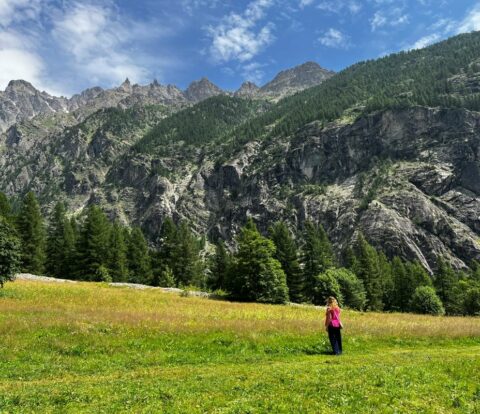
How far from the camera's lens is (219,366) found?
17156mm

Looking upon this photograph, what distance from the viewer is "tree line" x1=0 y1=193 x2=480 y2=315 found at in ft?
181

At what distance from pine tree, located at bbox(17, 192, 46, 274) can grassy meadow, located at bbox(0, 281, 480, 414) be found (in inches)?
2014

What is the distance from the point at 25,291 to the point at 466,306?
274 ft

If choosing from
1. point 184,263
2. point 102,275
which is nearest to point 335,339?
point 102,275

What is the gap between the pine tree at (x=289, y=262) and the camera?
71.9m

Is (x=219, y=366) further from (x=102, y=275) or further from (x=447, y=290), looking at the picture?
(x=447, y=290)

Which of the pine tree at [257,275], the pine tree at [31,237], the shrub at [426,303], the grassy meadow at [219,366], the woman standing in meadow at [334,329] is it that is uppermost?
the pine tree at [31,237]

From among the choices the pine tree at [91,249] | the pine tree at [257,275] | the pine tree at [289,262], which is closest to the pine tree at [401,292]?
the pine tree at [289,262]

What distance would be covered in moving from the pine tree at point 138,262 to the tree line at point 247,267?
0.70ft

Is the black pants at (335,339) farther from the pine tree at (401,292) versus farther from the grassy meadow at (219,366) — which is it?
the pine tree at (401,292)

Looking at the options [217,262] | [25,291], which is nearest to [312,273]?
[217,262]

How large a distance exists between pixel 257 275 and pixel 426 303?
37.7 meters

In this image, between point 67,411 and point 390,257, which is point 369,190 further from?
point 67,411

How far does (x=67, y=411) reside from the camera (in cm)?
1075
